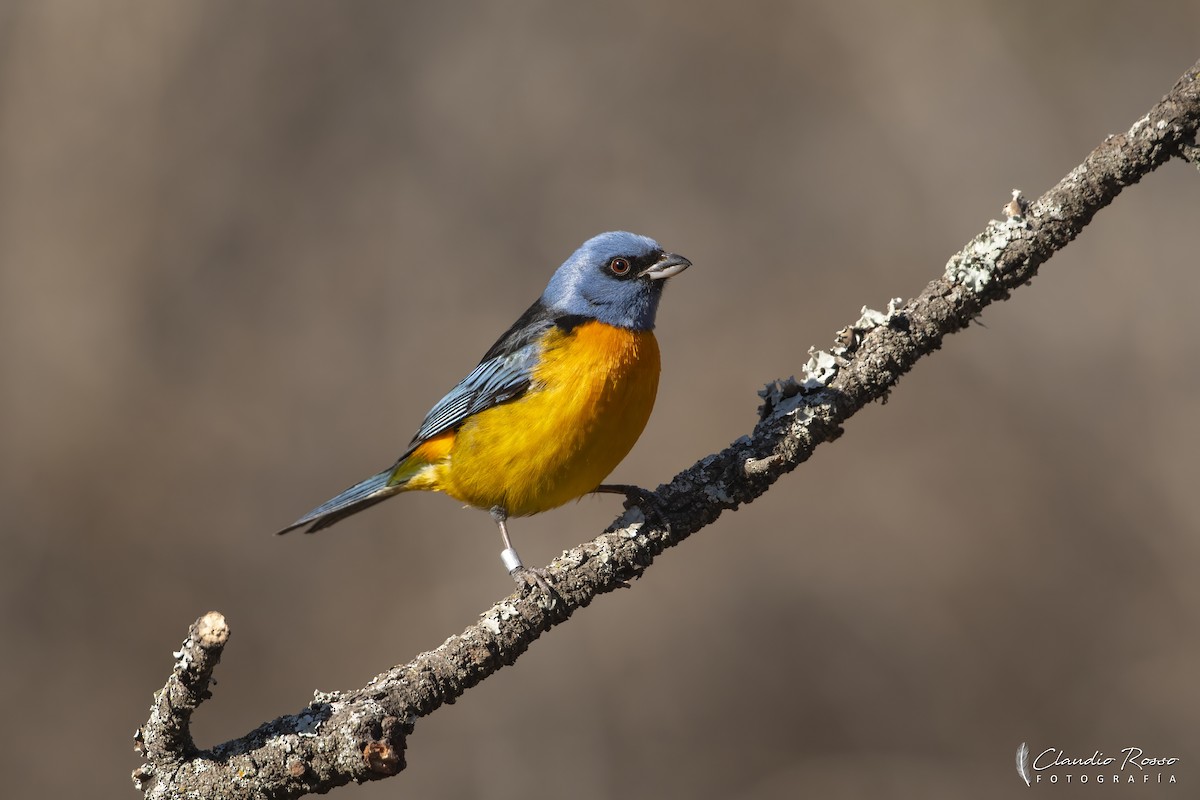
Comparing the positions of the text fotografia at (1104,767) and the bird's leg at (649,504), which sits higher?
the bird's leg at (649,504)

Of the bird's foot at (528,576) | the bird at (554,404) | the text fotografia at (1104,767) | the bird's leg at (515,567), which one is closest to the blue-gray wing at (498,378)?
the bird at (554,404)

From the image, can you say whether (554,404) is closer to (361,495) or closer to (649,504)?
(649,504)

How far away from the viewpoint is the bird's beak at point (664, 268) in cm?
604

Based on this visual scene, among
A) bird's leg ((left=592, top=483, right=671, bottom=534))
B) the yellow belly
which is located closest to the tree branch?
bird's leg ((left=592, top=483, right=671, bottom=534))

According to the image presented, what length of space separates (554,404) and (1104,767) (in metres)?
5.26

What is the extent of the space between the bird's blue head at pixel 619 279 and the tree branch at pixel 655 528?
1.44 metres

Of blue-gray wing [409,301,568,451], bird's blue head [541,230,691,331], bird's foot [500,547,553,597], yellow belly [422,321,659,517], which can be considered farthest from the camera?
bird's blue head [541,230,691,331]

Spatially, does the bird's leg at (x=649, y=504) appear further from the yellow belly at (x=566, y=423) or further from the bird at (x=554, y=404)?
the yellow belly at (x=566, y=423)

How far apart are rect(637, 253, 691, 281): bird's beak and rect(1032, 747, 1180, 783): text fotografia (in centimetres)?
Result: 454

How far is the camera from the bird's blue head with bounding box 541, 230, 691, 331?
594cm

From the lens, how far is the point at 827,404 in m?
4.44

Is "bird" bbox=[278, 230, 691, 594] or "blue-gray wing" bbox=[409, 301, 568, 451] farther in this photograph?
"blue-gray wing" bbox=[409, 301, 568, 451]

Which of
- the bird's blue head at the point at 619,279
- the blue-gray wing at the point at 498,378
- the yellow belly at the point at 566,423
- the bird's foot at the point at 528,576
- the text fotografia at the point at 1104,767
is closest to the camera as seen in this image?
the bird's foot at the point at 528,576

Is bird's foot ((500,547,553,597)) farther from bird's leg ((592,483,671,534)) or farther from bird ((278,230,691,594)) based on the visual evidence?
bird's leg ((592,483,671,534))
